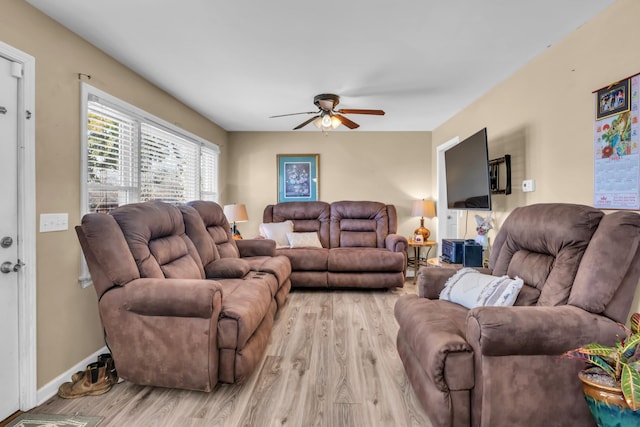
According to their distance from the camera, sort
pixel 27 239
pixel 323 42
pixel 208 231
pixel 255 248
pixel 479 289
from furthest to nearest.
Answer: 1. pixel 255 248
2. pixel 208 231
3. pixel 323 42
4. pixel 479 289
5. pixel 27 239

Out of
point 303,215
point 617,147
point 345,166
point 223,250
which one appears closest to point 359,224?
point 303,215

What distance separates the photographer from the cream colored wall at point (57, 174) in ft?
6.28

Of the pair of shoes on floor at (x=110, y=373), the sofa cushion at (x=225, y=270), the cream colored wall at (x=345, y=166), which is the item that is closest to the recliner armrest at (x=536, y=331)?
the sofa cushion at (x=225, y=270)

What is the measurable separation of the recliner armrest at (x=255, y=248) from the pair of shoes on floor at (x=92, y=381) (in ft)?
6.03

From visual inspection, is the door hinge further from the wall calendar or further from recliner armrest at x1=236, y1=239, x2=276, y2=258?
the wall calendar

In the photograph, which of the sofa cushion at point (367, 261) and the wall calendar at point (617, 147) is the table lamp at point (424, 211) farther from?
the wall calendar at point (617, 147)

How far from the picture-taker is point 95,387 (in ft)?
6.52

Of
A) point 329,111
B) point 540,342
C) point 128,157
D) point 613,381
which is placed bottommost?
point 613,381

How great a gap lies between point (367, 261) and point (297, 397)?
235 cm

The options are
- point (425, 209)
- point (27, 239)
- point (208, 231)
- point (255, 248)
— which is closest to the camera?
point (27, 239)

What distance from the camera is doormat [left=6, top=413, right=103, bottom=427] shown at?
1692 mm

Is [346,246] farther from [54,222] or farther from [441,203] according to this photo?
[54,222]

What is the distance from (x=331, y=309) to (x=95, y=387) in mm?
2176

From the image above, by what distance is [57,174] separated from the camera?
206cm
